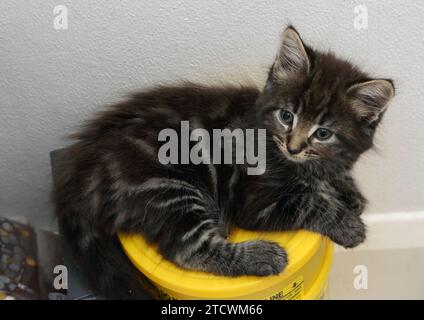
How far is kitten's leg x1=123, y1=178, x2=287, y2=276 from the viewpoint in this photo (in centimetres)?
159

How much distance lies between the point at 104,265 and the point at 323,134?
2.75 feet

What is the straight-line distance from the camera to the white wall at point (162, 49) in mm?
1772

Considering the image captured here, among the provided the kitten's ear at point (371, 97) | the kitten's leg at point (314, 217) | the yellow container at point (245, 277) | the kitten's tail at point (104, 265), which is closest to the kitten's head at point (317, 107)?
the kitten's ear at point (371, 97)

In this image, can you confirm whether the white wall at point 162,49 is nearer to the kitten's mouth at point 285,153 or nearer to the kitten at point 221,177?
the kitten at point 221,177

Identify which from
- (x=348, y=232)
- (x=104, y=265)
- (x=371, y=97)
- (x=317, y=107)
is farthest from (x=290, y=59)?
(x=104, y=265)

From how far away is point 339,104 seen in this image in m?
1.58

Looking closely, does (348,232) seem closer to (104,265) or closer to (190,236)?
(190,236)

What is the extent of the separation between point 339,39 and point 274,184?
60cm

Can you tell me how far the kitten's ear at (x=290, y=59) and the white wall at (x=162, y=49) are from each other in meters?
0.21

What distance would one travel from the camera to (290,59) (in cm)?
164

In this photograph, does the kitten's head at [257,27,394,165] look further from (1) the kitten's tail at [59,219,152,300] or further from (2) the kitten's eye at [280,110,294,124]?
(1) the kitten's tail at [59,219,152,300]

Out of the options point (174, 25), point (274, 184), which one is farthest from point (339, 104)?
point (174, 25)

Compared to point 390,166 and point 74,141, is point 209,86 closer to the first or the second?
point 74,141

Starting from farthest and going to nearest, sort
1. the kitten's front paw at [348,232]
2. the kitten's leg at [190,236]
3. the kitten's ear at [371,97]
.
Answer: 1. the kitten's front paw at [348,232]
2. the kitten's leg at [190,236]
3. the kitten's ear at [371,97]
